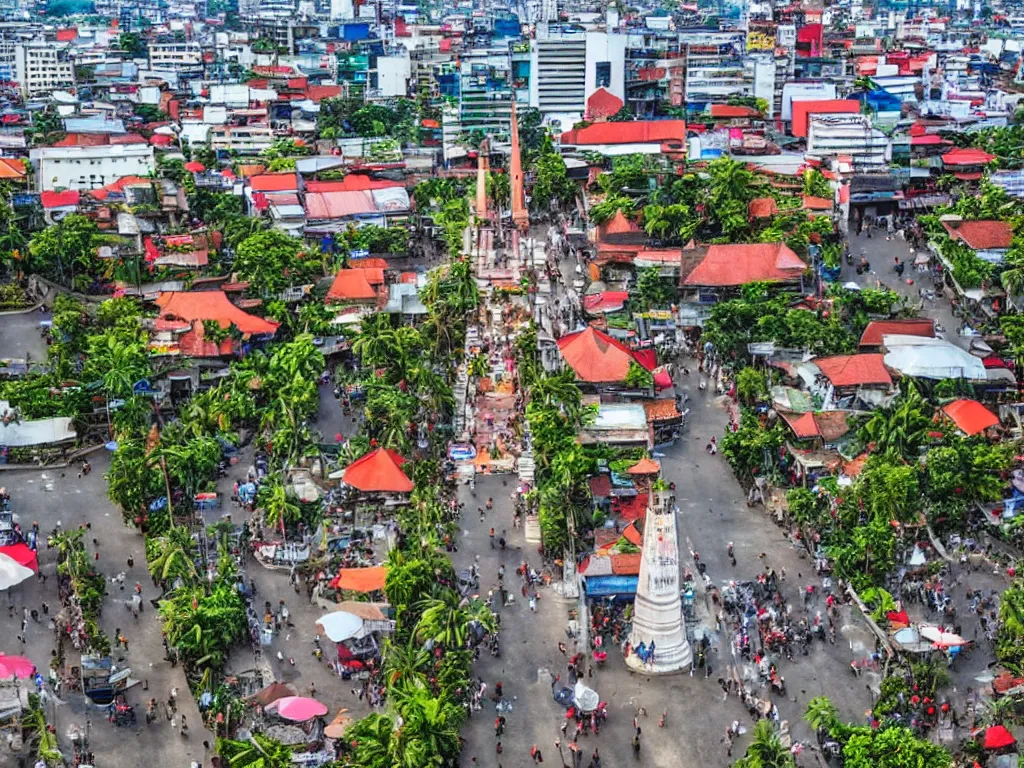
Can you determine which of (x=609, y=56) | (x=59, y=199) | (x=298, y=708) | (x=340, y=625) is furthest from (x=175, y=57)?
(x=298, y=708)

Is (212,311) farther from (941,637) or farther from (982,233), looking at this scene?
(941,637)

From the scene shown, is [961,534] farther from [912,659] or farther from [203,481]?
[203,481]

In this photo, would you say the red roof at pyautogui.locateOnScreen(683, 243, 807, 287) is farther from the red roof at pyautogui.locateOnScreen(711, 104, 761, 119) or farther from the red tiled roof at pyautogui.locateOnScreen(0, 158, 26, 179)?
the red tiled roof at pyautogui.locateOnScreen(0, 158, 26, 179)

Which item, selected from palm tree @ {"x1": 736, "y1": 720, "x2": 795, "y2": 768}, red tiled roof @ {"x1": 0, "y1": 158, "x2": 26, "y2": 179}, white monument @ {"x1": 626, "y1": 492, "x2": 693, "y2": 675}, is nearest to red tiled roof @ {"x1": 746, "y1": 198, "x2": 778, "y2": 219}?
white monument @ {"x1": 626, "y1": 492, "x2": 693, "y2": 675}

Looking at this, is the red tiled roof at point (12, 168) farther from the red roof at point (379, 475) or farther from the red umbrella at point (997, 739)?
the red umbrella at point (997, 739)

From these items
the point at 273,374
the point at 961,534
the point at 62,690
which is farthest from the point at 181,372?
the point at 961,534

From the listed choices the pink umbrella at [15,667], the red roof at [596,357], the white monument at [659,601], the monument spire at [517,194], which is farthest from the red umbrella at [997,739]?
the monument spire at [517,194]
